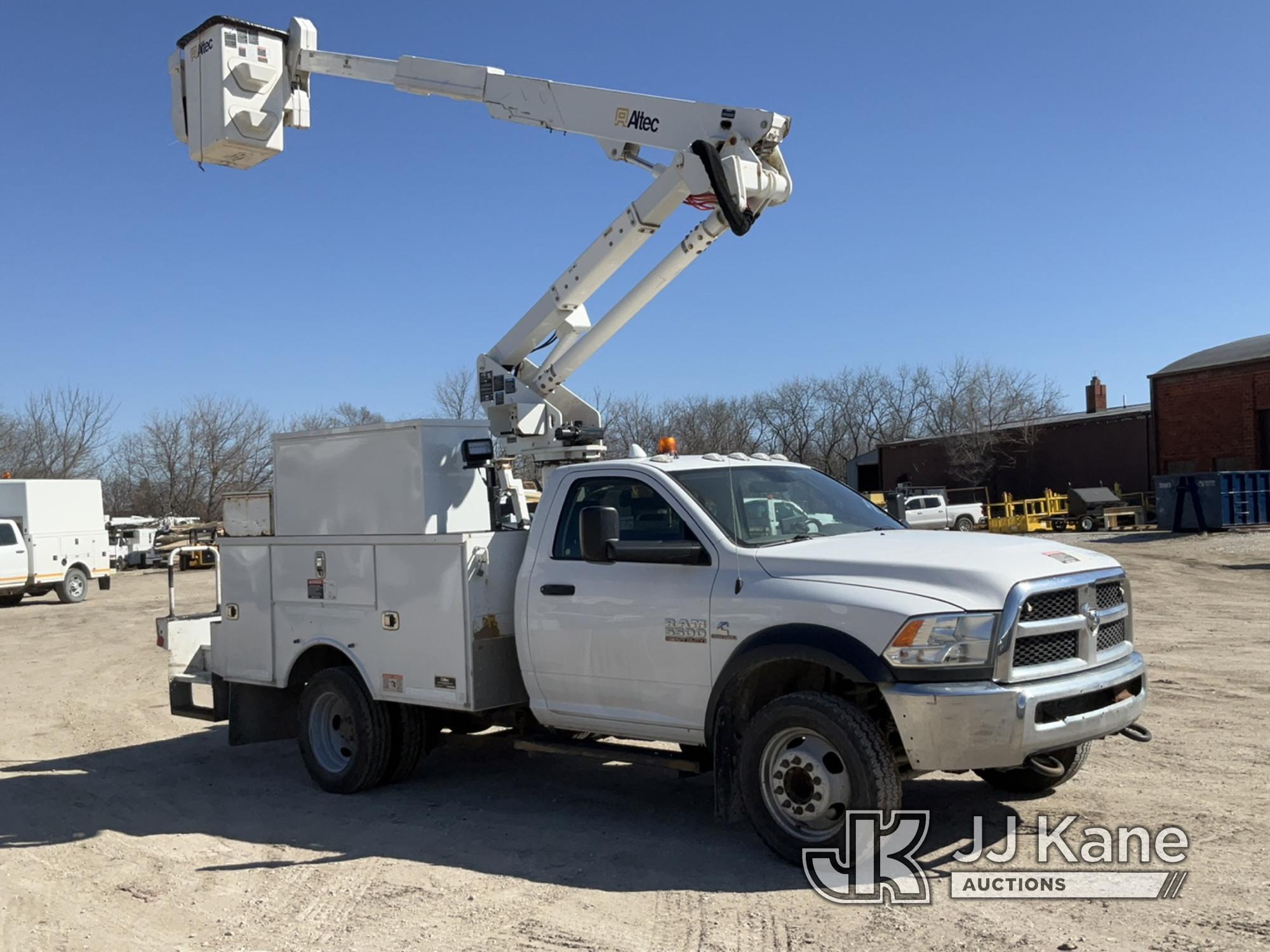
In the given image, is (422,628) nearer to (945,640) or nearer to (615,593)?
(615,593)

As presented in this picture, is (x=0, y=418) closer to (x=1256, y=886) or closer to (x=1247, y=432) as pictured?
(x=1247, y=432)

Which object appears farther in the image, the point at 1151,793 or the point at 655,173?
the point at 655,173

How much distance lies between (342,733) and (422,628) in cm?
131

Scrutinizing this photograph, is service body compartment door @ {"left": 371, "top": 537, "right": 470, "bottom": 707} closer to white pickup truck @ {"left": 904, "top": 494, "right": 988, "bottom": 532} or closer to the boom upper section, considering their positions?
the boom upper section

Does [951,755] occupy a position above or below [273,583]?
below

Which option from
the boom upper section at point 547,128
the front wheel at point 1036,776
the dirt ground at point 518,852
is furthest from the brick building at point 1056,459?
the front wheel at point 1036,776

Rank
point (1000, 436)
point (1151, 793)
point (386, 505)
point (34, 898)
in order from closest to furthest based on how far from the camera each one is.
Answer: point (34, 898) < point (1151, 793) < point (386, 505) < point (1000, 436)

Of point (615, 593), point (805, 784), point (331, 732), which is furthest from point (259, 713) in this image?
point (805, 784)

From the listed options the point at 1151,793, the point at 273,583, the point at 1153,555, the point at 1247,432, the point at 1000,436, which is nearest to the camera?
the point at 1151,793

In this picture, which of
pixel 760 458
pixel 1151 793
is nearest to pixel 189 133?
pixel 760 458

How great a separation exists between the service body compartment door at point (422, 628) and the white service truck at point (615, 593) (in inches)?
0.8

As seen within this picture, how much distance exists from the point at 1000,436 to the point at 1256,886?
53520mm

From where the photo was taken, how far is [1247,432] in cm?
4050

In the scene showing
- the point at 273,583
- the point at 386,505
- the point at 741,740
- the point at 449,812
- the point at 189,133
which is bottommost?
the point at 449,812
